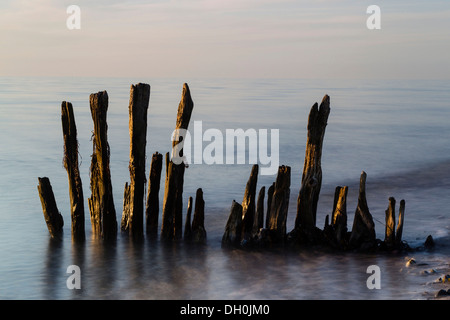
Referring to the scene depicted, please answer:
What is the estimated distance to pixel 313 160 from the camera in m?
9.82

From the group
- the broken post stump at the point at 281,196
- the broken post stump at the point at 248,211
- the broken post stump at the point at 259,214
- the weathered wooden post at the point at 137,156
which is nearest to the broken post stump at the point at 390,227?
the broken post stump at the point at 281,196

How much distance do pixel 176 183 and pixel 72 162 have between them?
1.65 metres

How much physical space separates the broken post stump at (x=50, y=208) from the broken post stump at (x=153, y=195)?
1521 millimetres

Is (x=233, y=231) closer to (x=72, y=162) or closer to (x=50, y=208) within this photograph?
(x=72, y=162)

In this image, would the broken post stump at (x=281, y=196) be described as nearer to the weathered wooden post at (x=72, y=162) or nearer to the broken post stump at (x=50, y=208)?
the weathered wooden post at (x=72, y=162)

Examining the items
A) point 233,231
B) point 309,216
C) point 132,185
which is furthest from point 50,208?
point 309,216

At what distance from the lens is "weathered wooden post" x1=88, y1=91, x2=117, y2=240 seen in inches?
385

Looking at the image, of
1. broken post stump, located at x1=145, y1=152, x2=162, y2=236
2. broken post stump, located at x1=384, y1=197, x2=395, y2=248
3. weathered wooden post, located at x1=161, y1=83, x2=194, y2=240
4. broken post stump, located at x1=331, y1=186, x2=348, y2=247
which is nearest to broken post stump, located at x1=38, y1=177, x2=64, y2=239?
broken post stump, located at x1=145, y1=152, x2=162, y2=236

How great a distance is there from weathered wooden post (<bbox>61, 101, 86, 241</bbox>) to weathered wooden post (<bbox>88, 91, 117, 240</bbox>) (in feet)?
0.69

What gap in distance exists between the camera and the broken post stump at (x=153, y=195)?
1035cm

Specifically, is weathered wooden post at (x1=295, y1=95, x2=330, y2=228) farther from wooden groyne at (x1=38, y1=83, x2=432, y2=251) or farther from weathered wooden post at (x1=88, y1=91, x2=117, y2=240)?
weathered wooden post at (x1=88, y1=91, x2=117, y2=240)

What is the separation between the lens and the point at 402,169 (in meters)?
20.0
